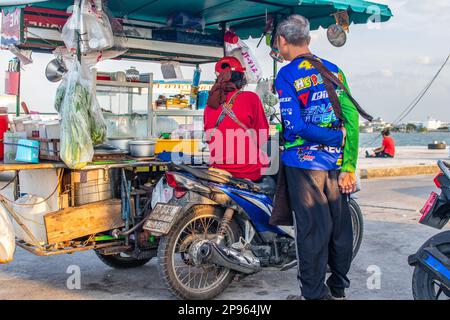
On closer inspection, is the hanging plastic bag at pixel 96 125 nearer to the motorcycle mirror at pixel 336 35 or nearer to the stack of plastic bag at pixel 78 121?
the stack of plastic bag at pixel 78 121

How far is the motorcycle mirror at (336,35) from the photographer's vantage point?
6.21m

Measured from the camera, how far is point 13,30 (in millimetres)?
5148

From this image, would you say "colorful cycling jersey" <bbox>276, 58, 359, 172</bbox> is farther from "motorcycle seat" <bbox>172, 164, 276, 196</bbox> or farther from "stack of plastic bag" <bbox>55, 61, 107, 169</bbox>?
"stack of plastic bag" <bbox>55, 61, 107, 169</bbox>

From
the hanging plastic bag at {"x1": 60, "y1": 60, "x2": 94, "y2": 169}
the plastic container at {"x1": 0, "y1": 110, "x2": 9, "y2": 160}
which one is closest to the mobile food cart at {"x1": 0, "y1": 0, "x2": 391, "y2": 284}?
the hanging plastic bag at {"x1": 60, "y1": 60, "x2": 94, "y2": 169}

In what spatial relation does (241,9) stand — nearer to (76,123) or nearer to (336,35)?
(336,35)

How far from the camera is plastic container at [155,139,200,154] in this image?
17.9ft

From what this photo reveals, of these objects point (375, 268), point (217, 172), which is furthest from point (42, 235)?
point (375, 268)

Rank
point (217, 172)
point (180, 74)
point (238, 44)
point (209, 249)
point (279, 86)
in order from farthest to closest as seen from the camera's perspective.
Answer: point (180, 74)
point (238, 44)
point (217, 172)
point (209, 249)
point (279, 86)

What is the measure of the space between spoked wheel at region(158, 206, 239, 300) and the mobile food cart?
0.48 meters

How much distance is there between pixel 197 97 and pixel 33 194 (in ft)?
11.3

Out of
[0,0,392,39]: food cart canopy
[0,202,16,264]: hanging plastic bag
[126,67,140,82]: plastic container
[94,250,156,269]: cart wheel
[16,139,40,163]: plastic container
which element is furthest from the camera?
[126,67,140,82]: plastic container

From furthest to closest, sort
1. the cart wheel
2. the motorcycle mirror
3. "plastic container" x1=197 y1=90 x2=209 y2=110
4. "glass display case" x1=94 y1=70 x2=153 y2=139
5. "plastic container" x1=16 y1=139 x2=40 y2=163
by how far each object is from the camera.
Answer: "plastic container" x1=197 y1=90 x2=209 y2=110 < the motorcycle mirror < "glass display case" x1=94 y1=70 x2=153 y2=139 < the cart wheel < "plastic container" x1=16 y1=139 x2=40 y2=163
